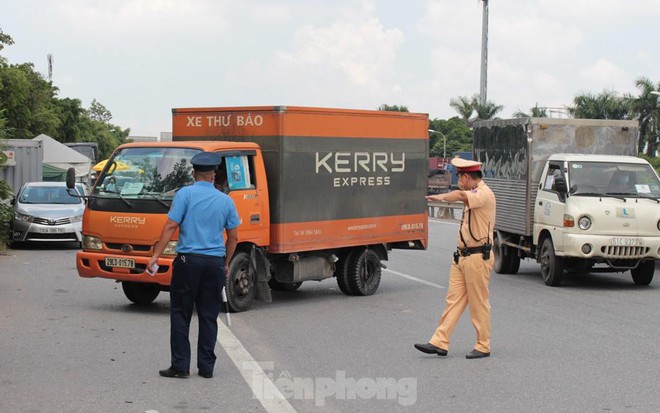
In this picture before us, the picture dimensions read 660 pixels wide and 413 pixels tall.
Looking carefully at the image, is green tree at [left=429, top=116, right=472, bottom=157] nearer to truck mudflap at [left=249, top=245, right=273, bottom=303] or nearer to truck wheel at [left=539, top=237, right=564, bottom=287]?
truck wheel at [left=539, top=237, right=564, bottom=287]

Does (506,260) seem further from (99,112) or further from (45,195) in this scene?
(99,112)

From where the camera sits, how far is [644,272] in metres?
17.4

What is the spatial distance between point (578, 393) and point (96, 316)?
245 inches

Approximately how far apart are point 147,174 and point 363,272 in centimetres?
396

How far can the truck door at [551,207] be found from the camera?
16812 millimetres

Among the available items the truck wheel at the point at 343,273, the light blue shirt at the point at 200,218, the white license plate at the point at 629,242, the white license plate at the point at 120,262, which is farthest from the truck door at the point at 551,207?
the light blue shirt at the point at 200,218

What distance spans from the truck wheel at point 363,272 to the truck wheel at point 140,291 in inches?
115

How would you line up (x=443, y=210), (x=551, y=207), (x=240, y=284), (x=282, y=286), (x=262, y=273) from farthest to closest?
(x=443, y=210) → (x=551, y=207) → (x=282, y=286) → (x=262, y=273) → (x=240, y=284)

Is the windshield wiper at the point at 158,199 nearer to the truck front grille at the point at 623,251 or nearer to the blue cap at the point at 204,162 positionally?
the blue cap at the point at 204,162

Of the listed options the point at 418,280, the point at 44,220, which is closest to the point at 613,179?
the point at 418,280

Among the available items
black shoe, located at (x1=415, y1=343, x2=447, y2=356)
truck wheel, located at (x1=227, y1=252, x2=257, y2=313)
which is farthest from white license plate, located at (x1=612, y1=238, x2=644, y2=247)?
black shoe, located at (x1=415, y1=343, x2=447, y2=356)

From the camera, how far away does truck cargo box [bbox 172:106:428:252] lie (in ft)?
44.9

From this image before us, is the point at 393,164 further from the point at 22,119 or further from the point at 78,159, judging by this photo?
the point at 22,119

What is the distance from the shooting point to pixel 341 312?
43.9ft
